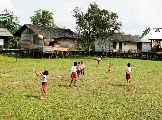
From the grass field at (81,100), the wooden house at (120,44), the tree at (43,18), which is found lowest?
→ the grass field at (81,100)

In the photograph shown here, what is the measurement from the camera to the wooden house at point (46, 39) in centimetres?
5506

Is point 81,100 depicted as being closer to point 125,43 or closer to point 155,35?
point 155,35

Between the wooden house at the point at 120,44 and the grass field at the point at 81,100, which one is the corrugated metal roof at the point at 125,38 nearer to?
the wooden house at the point at 120,44

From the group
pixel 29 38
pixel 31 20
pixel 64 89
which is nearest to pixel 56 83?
pixel 64 89

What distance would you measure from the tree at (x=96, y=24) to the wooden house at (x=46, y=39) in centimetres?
223

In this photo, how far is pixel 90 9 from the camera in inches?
2414

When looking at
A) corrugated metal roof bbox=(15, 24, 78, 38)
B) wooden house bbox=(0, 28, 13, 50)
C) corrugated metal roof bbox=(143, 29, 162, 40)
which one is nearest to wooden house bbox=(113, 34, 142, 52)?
corrugated metal roof bbox=(143, 29, 162, 40)

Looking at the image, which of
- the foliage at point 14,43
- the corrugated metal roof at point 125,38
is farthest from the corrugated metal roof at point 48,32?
the foliage at point 14,43

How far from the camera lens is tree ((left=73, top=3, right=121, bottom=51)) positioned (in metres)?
60.1

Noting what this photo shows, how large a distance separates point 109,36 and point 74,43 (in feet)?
21.2

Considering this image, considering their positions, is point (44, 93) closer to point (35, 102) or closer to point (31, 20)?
point (35, 102)

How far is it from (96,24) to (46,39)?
10318mm

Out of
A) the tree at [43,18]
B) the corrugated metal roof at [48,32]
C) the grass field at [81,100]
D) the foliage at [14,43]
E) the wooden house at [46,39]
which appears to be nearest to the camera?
the grass field at [81,100]

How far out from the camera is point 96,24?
199 ft
